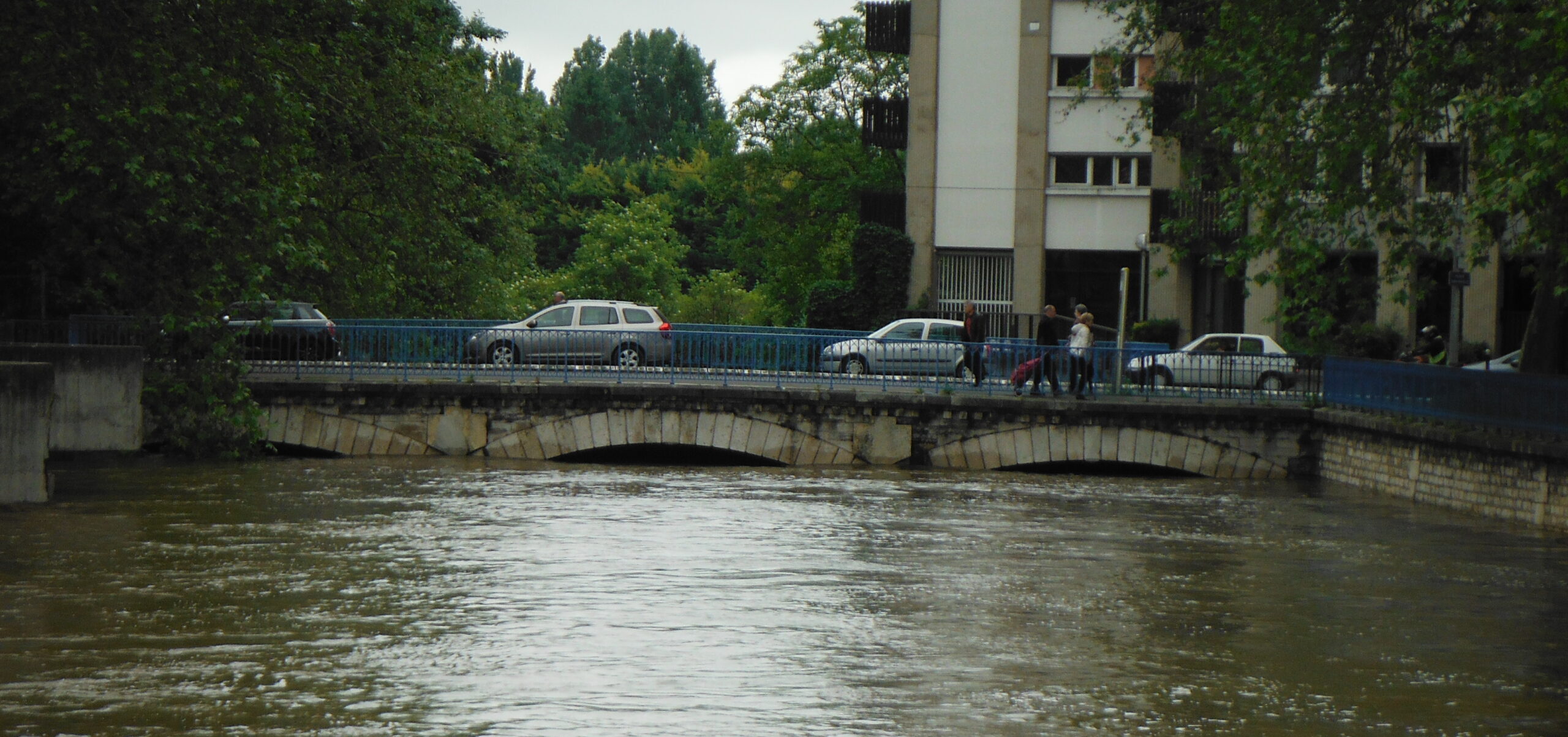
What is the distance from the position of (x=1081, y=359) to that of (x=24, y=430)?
1579 cm

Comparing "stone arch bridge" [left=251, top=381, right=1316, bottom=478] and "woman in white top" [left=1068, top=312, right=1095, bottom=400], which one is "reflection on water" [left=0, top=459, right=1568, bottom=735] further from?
"woman in white top" [left=1068, top=312, right=1095, bottom=400]

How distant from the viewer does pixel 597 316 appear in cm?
3325

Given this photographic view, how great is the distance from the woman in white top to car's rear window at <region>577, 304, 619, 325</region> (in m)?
9.27

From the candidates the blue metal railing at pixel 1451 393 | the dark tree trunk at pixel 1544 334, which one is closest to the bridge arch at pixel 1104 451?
the blue metal railing at pixel 1451 393

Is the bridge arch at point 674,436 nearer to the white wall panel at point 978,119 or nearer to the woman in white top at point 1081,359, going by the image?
the woman in white top at point 1081,359

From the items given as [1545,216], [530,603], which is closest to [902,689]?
[530,603]

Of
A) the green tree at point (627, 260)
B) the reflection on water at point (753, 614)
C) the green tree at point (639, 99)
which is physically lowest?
the reflection on water at point (753, 614)

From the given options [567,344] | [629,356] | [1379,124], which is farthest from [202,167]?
[1379,124]

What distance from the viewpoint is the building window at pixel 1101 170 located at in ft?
142

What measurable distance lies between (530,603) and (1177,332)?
97.6 ft

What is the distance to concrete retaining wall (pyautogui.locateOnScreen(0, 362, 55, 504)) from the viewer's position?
18453mm

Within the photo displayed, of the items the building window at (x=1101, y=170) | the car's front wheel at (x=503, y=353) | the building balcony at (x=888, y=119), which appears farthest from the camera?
the building balcony at (x=888, y=119)

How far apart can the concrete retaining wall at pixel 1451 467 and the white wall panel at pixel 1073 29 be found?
1752 centimetres

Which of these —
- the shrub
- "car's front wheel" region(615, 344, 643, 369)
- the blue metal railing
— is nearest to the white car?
"car's front wheel" region(615, 344, 643, 369)
